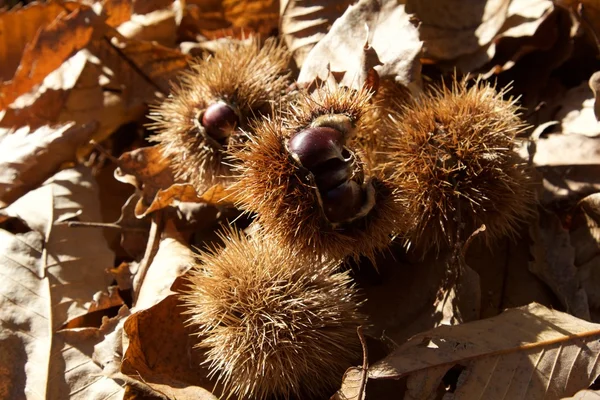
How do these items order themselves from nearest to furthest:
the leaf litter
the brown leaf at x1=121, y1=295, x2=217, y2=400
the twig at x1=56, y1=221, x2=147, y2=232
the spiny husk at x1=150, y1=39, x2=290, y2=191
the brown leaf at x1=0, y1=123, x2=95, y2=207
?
1. the leaf litter
2. the brown leaf at x1=121, y1=295, x2=217, y2=400
3. the spiny husk at x1=150, y1=39, x2=290, y2=191
4. the twig at x1=56, y1=221, x2=147, y2=232
5. the brown leaf at x1=0, y1=123, x2=95, y2=207

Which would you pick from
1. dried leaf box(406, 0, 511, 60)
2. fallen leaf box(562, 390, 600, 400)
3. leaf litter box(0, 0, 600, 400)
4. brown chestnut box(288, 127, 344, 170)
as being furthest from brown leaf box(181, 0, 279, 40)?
fallen leaf box(562, 390, 600, 400)

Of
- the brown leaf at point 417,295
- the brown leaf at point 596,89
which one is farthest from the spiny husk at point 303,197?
the brown leaf at point 596,89

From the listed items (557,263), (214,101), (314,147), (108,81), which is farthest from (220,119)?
(557,263)

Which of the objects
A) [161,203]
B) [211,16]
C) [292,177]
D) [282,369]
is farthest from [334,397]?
[211,16]

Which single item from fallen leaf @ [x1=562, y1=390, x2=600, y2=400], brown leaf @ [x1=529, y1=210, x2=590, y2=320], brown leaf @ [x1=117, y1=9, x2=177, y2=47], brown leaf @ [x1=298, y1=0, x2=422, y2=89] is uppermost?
brown leaf @ [x1=117, y1=9, x2=177, y2=47]

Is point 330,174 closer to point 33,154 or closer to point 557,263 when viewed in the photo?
point 557,263

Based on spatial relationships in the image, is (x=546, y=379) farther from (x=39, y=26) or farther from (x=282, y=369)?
(x=39, y=26)

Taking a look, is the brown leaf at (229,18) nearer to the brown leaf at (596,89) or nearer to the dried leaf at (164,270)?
the dried leaf at (164,270)

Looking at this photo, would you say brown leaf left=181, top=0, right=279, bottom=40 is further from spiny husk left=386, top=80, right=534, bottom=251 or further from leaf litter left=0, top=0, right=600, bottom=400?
spiny husk left=386, top=80, right=534, bottom=251
